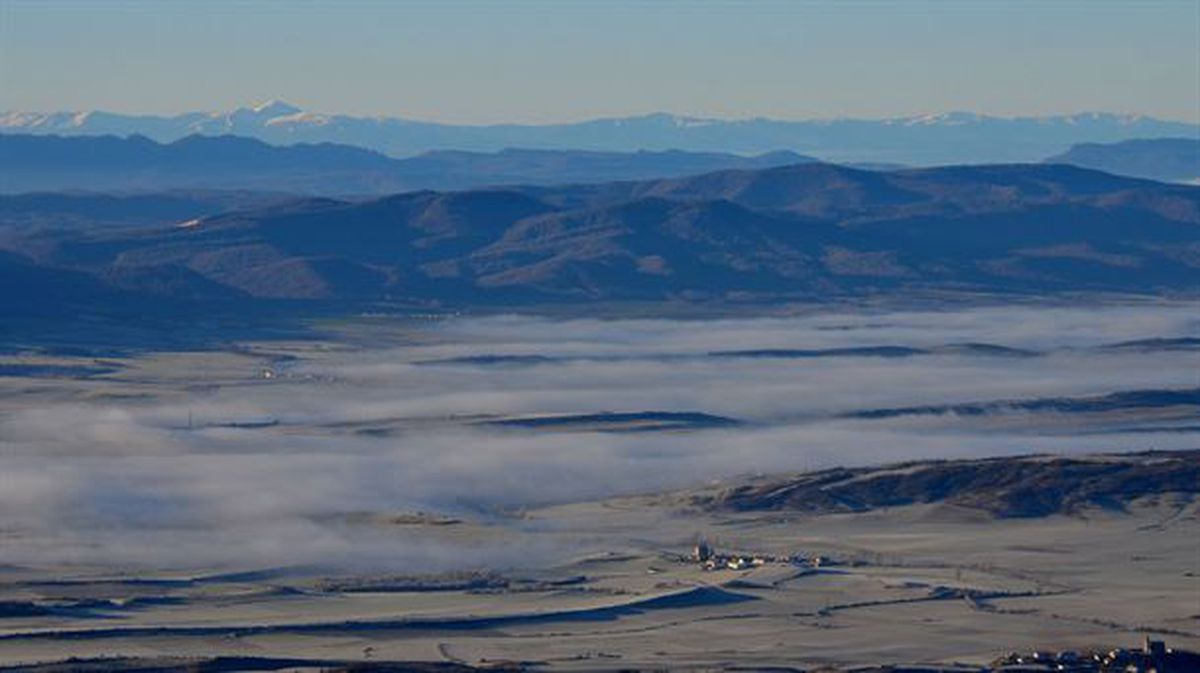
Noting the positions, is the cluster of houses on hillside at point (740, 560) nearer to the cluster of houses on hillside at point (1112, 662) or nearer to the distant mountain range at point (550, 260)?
the cluster of houses on hillside at point (1112, 662)

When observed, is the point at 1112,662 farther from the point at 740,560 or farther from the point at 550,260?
the point at 550,260

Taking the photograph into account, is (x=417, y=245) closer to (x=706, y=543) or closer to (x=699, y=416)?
(x=699, y=416)

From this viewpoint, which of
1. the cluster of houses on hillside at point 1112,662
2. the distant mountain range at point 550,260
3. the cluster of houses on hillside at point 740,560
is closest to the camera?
the cluster of houses on hillside at point 1112,662

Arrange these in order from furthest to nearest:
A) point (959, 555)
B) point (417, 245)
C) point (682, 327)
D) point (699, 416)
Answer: point (417, 245)
point (682, 327)
point (699, 416)
point (959, 555)

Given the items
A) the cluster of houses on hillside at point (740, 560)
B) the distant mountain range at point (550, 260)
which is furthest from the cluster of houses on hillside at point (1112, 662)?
the distant mountain range at point (550, 260)

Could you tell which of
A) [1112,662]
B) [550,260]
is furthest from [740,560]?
[550,260]

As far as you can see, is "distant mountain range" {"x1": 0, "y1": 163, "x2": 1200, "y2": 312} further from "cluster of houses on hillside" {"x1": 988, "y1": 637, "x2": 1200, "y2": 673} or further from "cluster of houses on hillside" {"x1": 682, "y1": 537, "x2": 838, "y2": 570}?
"cluster of houses on hillside" {"x1": 988, "y1": 637, "x2": 1200, "y2": 673}

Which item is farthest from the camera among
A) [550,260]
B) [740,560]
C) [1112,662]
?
[550,260]

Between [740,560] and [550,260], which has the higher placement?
[550,260]

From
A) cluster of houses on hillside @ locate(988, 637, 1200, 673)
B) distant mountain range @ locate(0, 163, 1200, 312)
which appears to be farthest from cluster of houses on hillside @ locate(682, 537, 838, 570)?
distant mountain range @ locate(0, 163, 1200, 312)

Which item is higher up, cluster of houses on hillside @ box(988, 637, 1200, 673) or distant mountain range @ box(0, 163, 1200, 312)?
distant mountain range @ box(0, 163, 1200, 312)


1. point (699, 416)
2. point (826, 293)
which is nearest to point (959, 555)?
point (699, 416)
